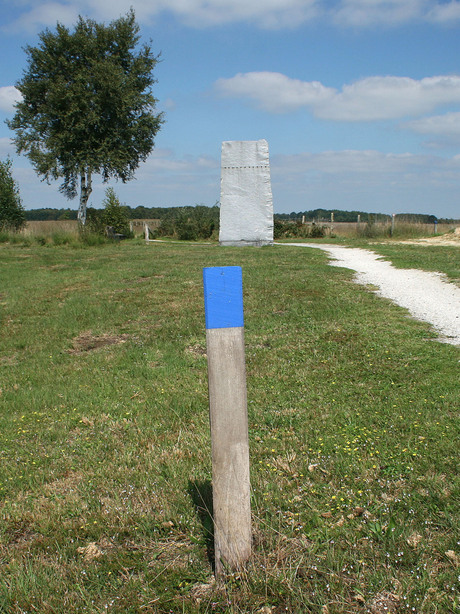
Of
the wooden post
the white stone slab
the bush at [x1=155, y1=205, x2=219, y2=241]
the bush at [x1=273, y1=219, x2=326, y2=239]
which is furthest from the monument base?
the wooden post

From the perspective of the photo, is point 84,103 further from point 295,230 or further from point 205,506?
point 205,506

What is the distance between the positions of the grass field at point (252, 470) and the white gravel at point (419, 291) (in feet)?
1.29

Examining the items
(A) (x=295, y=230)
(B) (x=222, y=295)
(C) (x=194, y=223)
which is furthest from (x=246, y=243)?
(B) (x=222, y=295)

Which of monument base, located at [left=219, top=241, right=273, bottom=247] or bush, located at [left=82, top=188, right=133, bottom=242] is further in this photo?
bush, located at [left=82, top=188, right=133, bottom=242]

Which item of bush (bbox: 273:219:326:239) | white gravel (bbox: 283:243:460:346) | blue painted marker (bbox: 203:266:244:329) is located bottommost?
white gravel (bbox: 283:243:460:346)

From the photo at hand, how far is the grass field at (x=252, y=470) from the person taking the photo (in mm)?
2324

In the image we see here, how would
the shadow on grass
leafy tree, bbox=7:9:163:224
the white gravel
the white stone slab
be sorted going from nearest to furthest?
the shadow on grass → the white gravel → the white stone slab → leafy tree, bbox=7:9:163:224

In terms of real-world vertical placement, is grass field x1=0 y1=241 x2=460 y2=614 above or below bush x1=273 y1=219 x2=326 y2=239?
below

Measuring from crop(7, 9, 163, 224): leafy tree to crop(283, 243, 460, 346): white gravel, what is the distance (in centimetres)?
2064

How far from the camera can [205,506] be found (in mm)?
2891

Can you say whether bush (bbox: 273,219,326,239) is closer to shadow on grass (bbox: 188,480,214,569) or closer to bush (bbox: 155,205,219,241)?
bush (bbox: 155,205,219,241)

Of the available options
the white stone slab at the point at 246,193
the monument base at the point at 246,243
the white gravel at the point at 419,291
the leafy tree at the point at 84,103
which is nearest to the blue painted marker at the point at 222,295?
the white gravel at the point at 419,291

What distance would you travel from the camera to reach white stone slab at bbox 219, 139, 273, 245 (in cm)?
1856

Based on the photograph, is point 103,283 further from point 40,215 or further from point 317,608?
point 40,215
